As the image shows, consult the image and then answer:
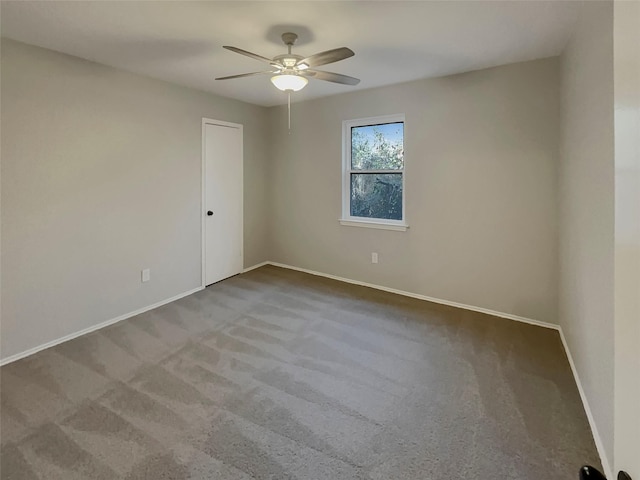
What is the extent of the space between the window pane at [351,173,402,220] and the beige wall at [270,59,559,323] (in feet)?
0.68

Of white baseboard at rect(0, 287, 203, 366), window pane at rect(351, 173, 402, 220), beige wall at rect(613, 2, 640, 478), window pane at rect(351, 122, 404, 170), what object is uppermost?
window pane at rect(351, 122, 404, 170)

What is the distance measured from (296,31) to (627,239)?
251 centimetres

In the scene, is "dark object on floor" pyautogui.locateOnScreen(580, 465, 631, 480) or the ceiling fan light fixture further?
the ceiling fan light fixture

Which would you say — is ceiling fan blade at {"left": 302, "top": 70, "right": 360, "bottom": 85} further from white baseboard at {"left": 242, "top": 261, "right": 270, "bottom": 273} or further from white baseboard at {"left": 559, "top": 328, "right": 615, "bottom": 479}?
white baseboard at {"left": 242, "top": 261, "right": 270, "bottom": 273}

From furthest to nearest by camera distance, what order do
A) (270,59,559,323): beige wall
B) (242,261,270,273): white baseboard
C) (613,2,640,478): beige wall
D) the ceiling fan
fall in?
(242,261,270,273): white baseboard, (270,59,559,323): beige wall, the ceiling fan, (613,2,640,478): beige wall

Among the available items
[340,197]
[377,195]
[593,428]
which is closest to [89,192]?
[340,197]

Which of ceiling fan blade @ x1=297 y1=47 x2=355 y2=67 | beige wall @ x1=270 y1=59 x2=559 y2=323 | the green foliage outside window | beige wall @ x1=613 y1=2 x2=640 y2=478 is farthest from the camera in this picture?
the green foliage outside window

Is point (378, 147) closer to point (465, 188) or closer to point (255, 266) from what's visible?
point (465, 188)

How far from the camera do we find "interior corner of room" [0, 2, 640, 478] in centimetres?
214

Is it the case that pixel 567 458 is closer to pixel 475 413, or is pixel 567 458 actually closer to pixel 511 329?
pixel 475 413

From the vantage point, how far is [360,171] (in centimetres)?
438

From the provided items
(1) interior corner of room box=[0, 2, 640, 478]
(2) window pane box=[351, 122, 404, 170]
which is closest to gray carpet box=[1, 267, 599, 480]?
(1) interior corner of room box=[0, 2, 640, 478]

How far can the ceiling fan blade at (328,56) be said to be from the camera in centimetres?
211

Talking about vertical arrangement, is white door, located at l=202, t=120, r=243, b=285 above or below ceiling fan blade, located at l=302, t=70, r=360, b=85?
below
